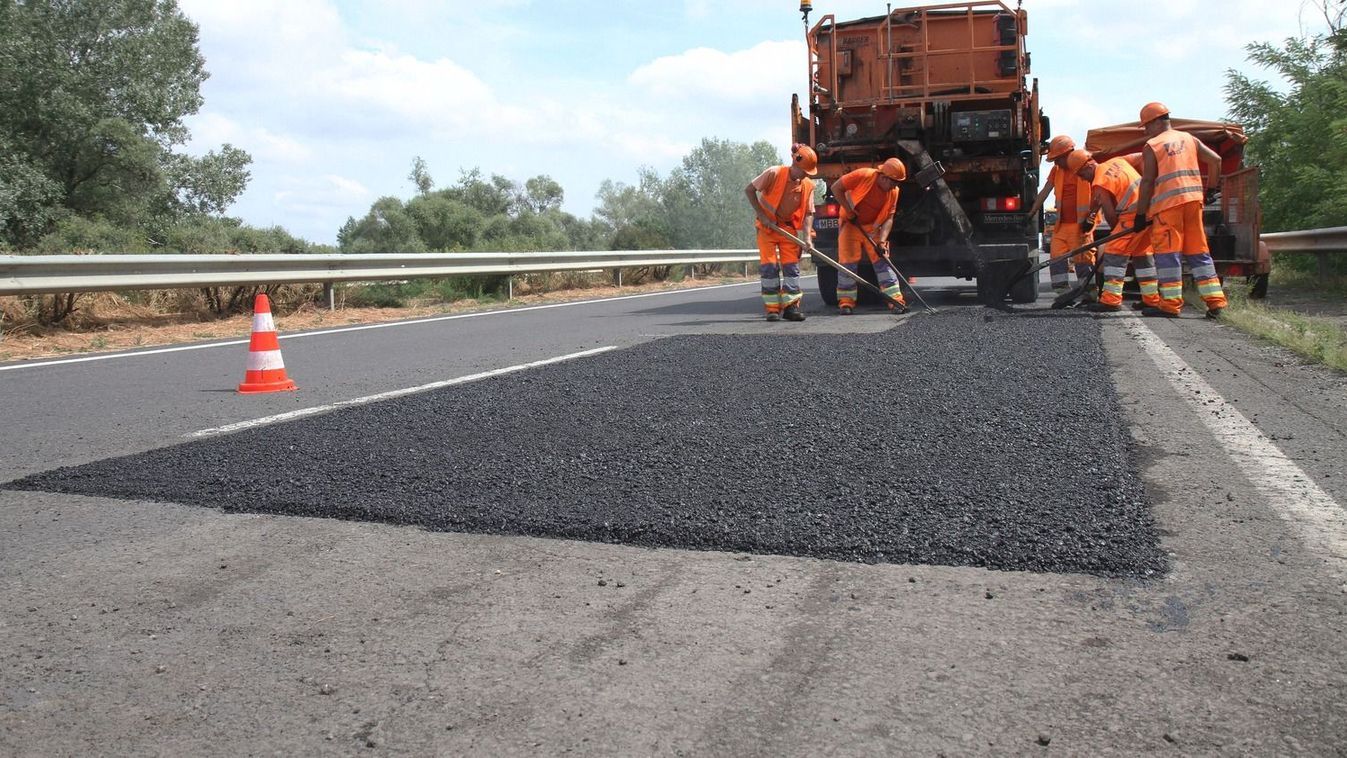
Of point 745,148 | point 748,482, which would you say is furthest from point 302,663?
point 745,148

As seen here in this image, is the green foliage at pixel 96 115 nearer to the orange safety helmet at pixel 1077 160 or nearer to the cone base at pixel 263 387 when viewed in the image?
the cone base at pixel 263 387

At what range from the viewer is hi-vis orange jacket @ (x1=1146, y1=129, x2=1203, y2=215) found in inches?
384

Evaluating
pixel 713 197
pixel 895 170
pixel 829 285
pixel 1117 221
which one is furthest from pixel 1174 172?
pixel 713 197

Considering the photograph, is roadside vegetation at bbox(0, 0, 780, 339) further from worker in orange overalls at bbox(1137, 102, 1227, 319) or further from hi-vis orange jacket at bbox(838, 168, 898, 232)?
worker in orange overalls at bbox(1137, 102, 1227, 319)

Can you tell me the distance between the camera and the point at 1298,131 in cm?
1673

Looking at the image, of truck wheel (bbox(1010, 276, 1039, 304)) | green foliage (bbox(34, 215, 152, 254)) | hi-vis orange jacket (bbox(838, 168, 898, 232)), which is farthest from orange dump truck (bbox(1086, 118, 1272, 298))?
green foliage (bbox(34, 215, 152, 254))

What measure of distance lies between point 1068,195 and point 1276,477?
29.4ft

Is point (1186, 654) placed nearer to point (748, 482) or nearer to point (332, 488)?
point (748, 482)

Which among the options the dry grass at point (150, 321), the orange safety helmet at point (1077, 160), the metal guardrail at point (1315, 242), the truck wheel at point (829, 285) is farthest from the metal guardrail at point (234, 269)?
the metal guardrail at point (1315, 242)

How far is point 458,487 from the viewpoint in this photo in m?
3.87

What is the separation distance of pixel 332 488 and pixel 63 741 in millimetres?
1801

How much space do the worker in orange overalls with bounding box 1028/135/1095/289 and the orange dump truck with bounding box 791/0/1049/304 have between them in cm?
34

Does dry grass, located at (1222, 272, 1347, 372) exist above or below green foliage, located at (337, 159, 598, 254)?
below

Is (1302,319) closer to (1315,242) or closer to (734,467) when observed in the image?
(1315,242)
